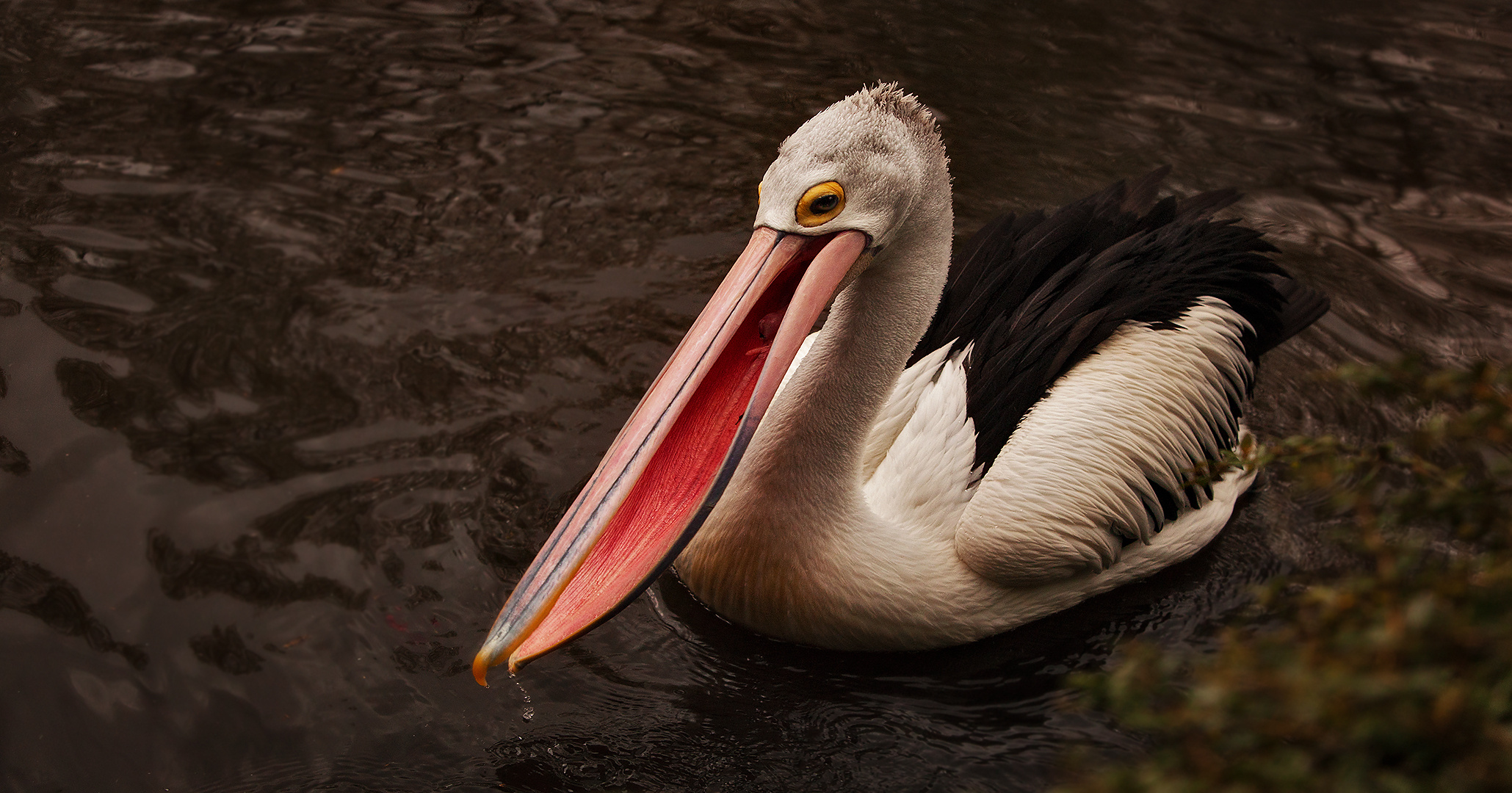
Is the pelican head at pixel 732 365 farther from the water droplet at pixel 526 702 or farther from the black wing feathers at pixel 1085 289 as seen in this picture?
the black wing feathers at pixel 1085 289

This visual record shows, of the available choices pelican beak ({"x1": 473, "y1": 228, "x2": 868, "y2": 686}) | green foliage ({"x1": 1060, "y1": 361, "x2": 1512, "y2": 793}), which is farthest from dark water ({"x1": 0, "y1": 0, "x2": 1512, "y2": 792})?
green foliage ({"x1": 1060, "y1": 361, "x2": 1512, "y2": 793})

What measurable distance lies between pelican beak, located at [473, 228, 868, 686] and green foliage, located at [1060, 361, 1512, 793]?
1.26 m

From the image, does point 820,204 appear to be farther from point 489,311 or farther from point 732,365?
point 489,311

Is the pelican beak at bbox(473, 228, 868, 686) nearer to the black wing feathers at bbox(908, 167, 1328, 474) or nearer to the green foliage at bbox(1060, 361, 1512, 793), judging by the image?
the black wing feathers at bbox(908, 167, 1328, 474)

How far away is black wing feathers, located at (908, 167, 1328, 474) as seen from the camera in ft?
10.7

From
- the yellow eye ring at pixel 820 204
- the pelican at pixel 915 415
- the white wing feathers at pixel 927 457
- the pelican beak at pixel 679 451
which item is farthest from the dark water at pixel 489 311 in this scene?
the yellow eye ring at pixel 820 204

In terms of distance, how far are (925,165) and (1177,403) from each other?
1341 mm

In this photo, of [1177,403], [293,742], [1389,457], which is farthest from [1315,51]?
[293,742]

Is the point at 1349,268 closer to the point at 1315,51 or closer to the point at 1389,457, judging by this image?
the point at 1315,51

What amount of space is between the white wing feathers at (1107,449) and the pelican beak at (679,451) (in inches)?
31.4

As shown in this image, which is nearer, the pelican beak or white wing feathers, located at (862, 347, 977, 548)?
the pelican beak

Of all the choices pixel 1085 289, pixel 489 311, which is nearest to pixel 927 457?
pixel 1085 289

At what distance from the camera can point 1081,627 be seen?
10.8 ft

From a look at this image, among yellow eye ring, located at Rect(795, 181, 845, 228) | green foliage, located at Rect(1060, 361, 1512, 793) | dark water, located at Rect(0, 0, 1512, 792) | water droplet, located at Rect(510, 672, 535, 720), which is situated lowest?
water droplet, located at Rect(510, 672, 535, 720)
